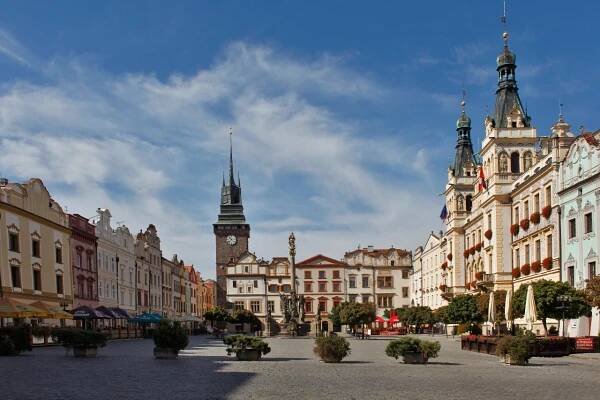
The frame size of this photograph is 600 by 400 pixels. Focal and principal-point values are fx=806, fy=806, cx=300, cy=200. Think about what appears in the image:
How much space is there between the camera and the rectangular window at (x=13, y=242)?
51250 millimetres

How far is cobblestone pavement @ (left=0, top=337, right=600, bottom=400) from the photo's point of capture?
18031 millimetres

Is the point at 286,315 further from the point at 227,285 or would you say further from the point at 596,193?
the point at 596,193

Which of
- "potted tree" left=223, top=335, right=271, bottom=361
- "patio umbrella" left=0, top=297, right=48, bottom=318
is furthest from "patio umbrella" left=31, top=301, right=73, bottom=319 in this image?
"potted tree" left=223, top=335, right=271, bottom=361

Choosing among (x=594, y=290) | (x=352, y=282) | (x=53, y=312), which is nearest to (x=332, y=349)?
(x=594, y=290)

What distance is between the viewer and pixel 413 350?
29562 millimetres

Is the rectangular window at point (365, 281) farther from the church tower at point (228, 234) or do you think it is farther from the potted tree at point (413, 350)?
the potted tree at point (413, 350)

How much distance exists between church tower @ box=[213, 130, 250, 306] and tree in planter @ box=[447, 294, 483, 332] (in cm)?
7286

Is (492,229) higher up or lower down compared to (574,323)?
higher up

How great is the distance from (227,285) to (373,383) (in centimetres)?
9471

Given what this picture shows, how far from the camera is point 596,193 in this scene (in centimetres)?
4116

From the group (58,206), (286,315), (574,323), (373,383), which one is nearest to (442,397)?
(373,383)

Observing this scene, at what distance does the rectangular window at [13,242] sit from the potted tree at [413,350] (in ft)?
100

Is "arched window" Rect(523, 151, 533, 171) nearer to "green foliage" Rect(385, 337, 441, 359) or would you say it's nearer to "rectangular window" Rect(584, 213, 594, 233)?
"rectangular window" Rect(584, 213, 594, 233)

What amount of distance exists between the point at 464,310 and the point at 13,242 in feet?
103
